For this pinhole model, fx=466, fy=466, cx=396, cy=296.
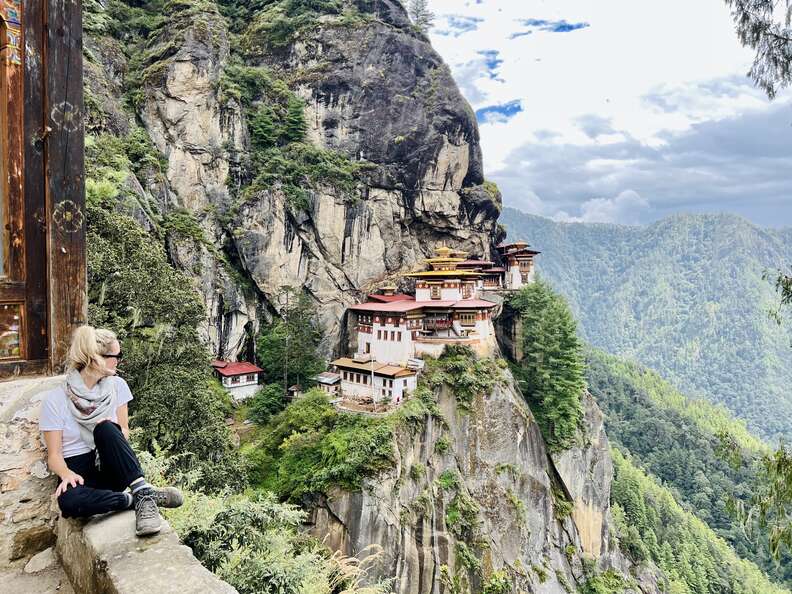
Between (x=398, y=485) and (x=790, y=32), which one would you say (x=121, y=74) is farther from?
(x=790, y=32)

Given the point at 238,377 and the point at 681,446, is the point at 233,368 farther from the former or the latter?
the point at 681,446

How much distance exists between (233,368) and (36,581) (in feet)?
82.9

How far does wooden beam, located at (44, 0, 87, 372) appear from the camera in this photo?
408cm

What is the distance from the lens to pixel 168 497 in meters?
3.79

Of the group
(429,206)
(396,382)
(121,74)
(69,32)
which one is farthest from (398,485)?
(121,74)

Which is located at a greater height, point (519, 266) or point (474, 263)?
point (474, 263)

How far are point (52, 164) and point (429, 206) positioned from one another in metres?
33.8

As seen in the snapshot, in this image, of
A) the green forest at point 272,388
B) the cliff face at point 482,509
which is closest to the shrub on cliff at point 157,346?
the green forest at point 272,388

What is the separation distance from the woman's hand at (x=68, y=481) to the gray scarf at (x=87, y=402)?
243 mm

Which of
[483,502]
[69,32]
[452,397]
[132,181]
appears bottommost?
[483,502]

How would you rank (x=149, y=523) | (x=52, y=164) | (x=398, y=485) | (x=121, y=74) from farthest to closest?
(x=121, y=74), (x=398, y=485), (x=52, y=164), (x=149, y=523)

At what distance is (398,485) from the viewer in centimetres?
1870

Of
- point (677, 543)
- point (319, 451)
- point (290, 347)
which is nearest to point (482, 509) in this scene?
point (319, 451)

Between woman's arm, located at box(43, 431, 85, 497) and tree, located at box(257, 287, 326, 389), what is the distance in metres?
25.1
